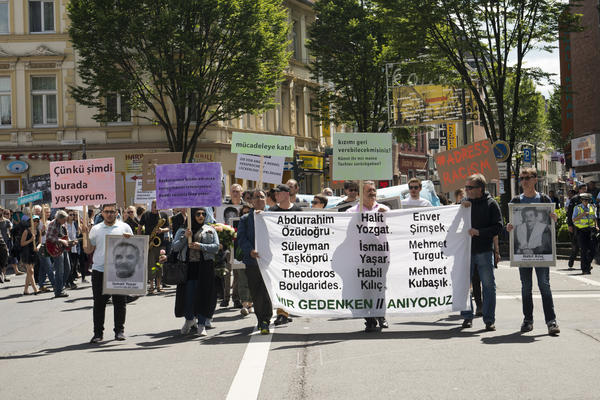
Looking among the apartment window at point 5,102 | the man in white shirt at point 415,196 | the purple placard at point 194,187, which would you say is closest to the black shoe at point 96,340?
the purple placard at point 194,187

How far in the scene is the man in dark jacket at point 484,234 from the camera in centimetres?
1030

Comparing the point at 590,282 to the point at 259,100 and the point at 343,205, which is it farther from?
the point at 259,100

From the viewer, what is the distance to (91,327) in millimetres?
12359

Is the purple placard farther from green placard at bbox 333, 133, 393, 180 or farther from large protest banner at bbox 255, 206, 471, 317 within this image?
green placard at bbox 333, 133, 393, 180

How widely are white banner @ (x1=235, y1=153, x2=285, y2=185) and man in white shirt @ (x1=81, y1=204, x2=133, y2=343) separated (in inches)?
274

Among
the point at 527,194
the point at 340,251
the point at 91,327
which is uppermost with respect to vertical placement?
the point at 527,194

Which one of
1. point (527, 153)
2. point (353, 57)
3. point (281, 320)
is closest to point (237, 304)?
point (281, 320)

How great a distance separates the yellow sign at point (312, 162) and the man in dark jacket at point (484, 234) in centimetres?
3857

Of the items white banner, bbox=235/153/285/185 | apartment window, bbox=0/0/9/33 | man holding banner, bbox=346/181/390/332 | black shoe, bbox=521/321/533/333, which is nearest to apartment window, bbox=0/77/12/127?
apartment window, bbox=0/0/9/33

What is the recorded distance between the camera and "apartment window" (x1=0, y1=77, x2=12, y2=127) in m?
39.9

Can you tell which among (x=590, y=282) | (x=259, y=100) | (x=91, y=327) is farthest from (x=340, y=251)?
(x=259, y=100)

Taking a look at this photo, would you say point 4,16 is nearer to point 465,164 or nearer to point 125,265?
point 465,164

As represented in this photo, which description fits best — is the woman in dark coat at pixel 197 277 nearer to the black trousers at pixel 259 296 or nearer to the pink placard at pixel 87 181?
the black trousers at pixel 259 296

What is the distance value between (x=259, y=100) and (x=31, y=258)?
1640 cm
